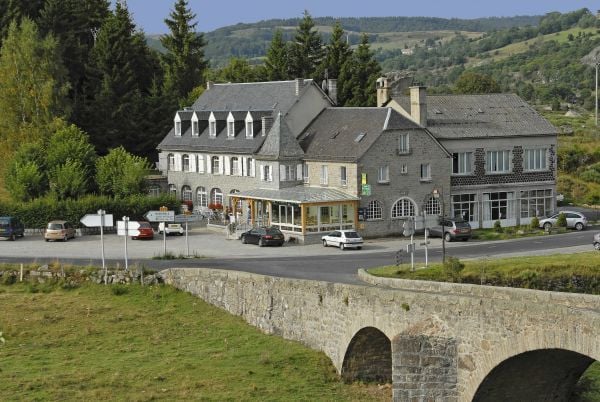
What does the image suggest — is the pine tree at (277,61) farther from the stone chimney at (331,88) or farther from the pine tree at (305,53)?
the stone chimney at (331,88)

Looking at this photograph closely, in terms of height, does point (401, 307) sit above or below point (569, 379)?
above

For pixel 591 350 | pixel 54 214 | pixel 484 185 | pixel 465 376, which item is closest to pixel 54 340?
pixel 465 376

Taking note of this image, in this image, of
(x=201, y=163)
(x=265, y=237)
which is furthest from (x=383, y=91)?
(x=265, y=237)

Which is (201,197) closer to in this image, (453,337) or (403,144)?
(403,144)

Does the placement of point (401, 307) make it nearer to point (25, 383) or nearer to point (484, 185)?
point (25, 383)

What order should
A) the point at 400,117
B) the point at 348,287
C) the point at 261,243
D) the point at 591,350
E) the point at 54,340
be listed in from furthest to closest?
1. the point at 400,117
2. the point at 261,243
3. the point at 54,340
4. the point at 348,287
5. the point at 591,350

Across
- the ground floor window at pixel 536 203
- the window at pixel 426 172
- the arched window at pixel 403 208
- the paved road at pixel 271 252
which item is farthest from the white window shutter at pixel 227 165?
the ground floor window at pixel 536 203

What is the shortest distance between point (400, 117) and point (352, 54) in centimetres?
3071

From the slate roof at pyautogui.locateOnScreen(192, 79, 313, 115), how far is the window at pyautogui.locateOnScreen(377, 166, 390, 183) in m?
8.51

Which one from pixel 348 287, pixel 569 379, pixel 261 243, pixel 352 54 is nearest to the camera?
pixel 569 379

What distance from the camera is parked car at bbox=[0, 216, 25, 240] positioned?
2248 inches

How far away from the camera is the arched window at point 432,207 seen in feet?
195

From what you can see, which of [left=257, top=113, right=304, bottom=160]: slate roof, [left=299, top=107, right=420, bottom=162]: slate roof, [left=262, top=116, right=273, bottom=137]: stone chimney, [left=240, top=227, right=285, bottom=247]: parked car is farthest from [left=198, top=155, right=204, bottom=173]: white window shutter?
[left=240, top=227, right=285, bottom=247]: parked car

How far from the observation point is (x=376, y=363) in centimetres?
2864
